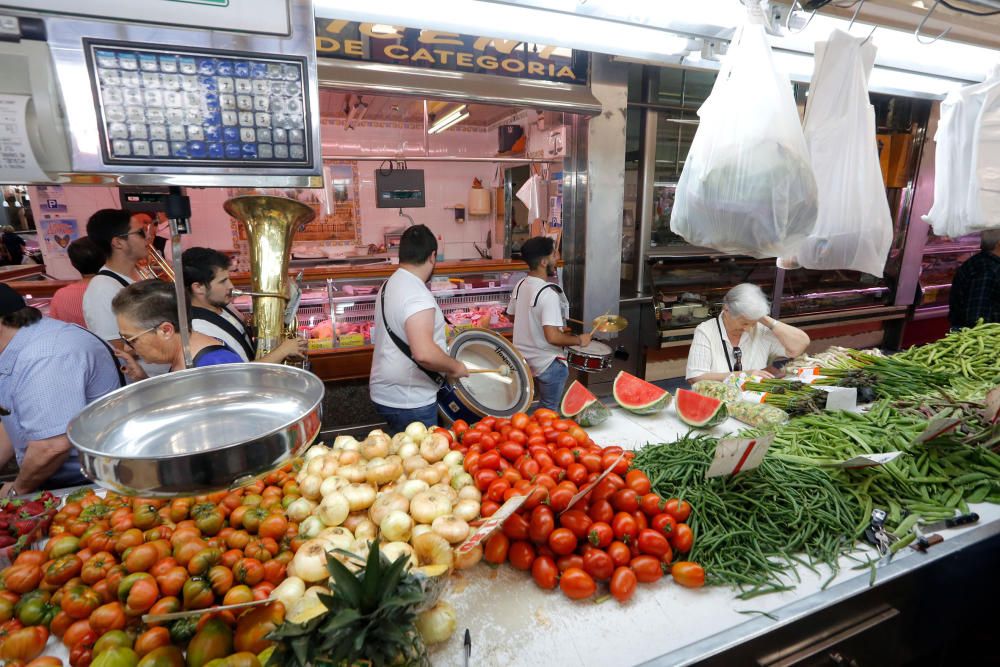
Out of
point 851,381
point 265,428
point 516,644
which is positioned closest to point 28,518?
point 265,428

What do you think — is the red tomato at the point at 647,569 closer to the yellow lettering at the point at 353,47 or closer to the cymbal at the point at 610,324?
the cymbal at the point at 610,324

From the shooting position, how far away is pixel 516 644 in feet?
4.67

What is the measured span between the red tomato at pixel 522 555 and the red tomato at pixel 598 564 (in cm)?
19

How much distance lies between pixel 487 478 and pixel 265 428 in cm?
96

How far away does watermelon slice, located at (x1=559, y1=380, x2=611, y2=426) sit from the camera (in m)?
2.66

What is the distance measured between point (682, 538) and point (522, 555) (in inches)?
22.1

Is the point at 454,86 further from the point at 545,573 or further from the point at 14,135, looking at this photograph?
the point at 545,573

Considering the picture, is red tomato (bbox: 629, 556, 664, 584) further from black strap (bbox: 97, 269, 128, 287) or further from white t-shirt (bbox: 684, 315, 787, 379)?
black strap (bbox: 97, 269, 128, 287)

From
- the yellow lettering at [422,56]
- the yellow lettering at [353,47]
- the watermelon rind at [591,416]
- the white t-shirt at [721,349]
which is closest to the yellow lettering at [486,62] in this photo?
the yellow lettering at [422,56]

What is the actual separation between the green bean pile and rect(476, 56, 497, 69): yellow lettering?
3.53 m

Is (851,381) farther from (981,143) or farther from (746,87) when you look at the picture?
(746,87)

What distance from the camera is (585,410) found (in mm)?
2658

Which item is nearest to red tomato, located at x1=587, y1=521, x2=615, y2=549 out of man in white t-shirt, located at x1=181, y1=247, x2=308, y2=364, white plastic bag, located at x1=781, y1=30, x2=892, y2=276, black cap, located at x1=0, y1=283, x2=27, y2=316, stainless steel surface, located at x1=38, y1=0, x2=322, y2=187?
stainless steel surface, located at x1=38, y1=0, x2=322, y2=187

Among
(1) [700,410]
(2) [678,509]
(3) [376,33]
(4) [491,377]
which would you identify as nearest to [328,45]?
(3) [376,33]
